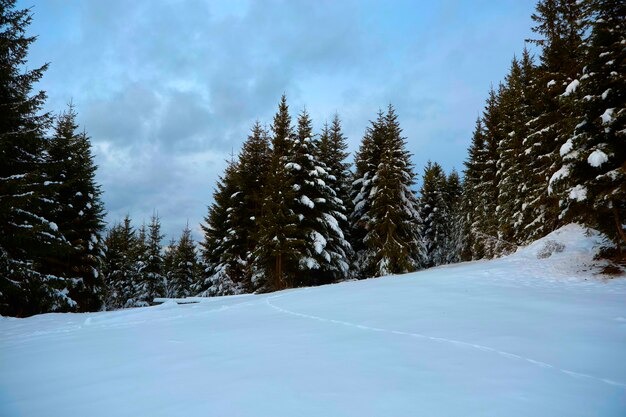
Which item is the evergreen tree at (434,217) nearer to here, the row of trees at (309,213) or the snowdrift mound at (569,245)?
the row of trees at (309,213)

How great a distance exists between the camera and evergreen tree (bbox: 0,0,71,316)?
1319 centimetres

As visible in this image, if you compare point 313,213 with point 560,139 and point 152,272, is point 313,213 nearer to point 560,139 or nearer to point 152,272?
point 560,139

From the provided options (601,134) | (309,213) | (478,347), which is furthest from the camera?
(309,213)

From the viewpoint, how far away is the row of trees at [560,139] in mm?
10812

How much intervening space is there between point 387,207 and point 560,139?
10875mm

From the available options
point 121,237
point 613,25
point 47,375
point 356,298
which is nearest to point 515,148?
point 613,25

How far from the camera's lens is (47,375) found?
4.90m

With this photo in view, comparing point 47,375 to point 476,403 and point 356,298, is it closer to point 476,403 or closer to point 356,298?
Answer: point 476,403

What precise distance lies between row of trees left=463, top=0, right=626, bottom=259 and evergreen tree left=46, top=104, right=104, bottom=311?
910 inches

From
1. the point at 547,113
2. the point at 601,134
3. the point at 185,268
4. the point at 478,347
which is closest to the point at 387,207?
the point at 547,113

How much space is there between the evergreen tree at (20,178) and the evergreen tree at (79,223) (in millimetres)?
3577

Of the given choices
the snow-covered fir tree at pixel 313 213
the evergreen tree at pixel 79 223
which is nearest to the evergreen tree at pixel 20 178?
the evergreen tree at pixel 79 223

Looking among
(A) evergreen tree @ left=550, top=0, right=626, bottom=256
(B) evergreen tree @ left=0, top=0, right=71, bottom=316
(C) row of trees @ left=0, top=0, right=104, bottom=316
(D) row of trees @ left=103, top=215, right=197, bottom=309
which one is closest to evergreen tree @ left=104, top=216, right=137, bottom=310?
(D) row of trees @ left=103, top=215, right=197, bottom=309

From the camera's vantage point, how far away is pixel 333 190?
2448 centimetres
